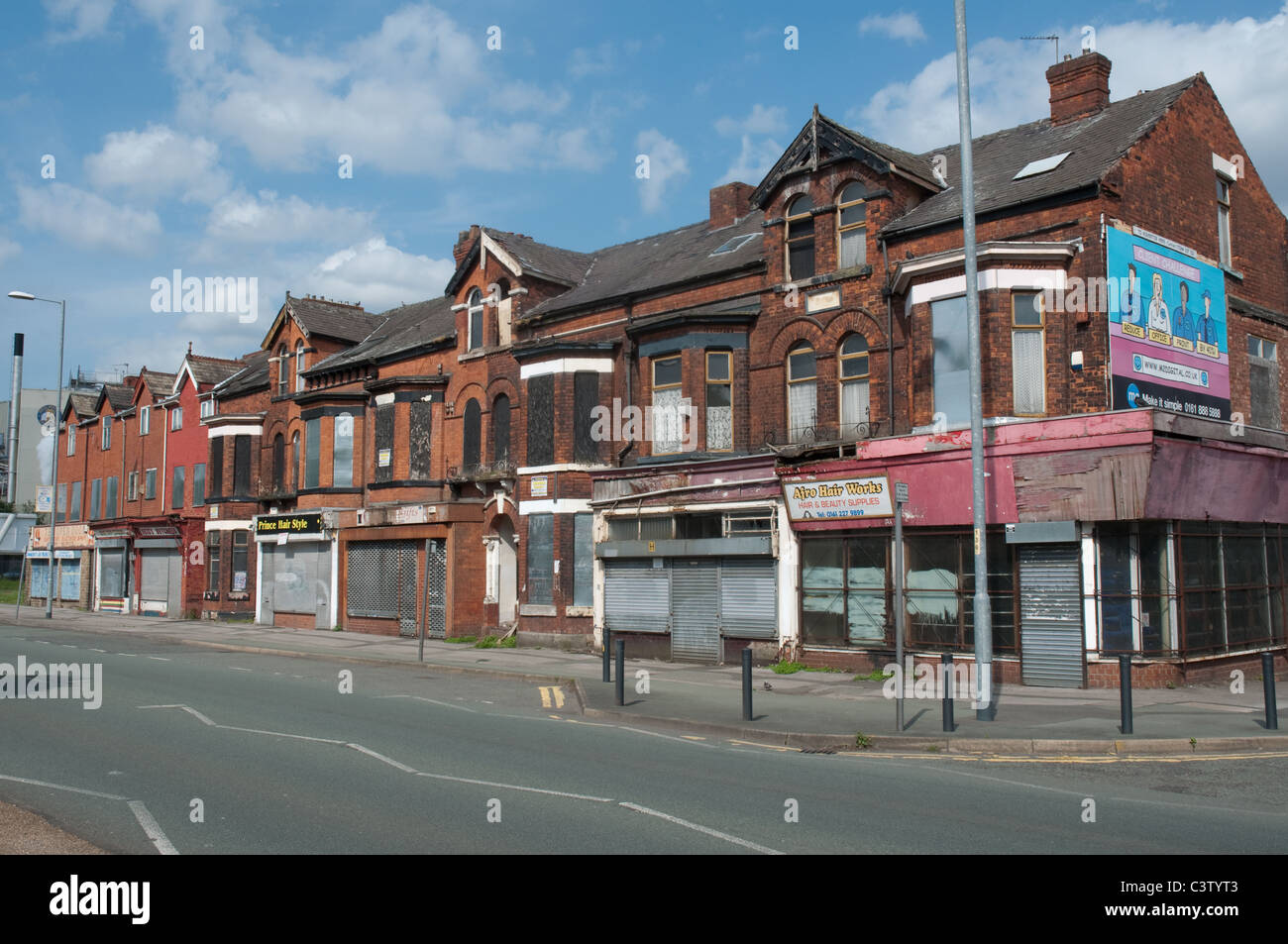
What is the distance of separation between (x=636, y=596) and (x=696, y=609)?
1835 mm

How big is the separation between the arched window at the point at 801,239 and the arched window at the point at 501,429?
386 inches

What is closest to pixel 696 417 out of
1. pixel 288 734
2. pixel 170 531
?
pixel 288 734

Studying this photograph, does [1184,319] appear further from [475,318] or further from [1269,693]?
[475,318]

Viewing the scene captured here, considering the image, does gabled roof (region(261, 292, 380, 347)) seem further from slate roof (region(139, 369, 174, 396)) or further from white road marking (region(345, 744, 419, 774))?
white road marking (region(345, 744, 419, 774))

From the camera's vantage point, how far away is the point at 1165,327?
63.0ft

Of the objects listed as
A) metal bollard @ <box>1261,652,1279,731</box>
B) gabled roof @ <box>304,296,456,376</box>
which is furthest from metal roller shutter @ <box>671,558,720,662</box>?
gabled roof @ <box>304,296,456,376</box>

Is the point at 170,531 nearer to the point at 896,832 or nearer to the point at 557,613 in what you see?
the point at 557,613

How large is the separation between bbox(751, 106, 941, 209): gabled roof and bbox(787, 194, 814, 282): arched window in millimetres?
683

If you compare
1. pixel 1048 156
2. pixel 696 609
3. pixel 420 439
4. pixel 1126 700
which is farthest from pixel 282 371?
pixel 1126 700

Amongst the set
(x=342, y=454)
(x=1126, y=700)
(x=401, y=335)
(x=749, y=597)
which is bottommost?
(x=1126, y=700)

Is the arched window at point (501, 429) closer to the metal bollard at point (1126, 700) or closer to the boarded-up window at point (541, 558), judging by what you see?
the boarded-up window at point (541, 558)

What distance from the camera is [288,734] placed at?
12.6 meters

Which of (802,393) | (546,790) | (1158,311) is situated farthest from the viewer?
(802,393)

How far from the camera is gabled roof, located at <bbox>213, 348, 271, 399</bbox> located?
40.5m
